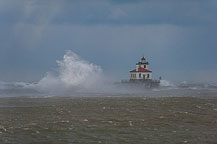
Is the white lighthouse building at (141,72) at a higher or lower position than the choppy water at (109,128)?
higher

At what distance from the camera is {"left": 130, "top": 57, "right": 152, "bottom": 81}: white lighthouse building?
286 ft

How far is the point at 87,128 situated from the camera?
1836 cm

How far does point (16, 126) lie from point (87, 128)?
13.0ft

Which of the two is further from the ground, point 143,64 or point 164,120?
point 143,64

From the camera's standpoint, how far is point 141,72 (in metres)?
87.2

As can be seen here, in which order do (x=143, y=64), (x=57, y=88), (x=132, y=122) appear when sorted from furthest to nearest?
(x=143, y=64) < (x=57, y=88) < (x=132, y=122)

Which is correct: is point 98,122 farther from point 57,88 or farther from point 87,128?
point 57,88

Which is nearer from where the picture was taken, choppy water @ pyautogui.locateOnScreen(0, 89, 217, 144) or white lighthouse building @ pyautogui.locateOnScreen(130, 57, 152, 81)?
choppy water @ pyautogui.locateOnScreen(0, 89, 217, 144)

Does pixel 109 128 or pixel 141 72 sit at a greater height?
pixel 141 72

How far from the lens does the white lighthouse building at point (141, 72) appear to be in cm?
8712

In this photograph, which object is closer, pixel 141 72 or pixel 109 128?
pixel 109 128

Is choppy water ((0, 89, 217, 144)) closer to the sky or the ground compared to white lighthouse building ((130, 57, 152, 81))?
closer to the ground

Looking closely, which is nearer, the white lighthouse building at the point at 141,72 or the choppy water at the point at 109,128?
the choppy water at the point at 109,128

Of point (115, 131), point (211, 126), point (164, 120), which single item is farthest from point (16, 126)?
point (211, 126)
